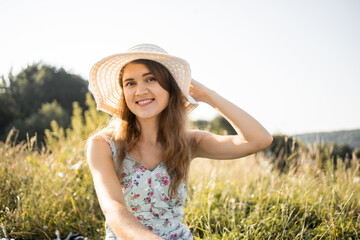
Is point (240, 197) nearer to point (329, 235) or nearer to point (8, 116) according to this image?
point (329, 235)

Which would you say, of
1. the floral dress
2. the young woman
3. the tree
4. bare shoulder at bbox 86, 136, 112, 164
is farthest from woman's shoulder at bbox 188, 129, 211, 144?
the tree

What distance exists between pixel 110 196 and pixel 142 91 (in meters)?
0.71

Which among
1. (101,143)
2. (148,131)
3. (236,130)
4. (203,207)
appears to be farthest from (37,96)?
(236,130)

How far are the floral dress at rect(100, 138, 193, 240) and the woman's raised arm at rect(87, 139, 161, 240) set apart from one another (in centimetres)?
11

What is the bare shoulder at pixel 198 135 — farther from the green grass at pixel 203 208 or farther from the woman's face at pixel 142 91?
the green grass at pixel 203 208

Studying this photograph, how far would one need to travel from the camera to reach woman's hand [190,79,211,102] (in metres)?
2.03

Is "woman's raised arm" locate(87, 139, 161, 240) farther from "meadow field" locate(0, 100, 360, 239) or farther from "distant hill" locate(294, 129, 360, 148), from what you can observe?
"distant hill" locate(294, 129, 360, 148)

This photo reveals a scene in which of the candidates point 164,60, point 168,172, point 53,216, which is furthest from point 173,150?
point 53,216

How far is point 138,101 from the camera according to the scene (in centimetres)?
193

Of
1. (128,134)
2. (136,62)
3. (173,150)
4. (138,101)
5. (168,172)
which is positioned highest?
(136,62)

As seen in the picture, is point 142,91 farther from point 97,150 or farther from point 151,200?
point 151,200

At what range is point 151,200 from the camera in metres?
1.86

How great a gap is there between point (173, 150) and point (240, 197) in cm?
153

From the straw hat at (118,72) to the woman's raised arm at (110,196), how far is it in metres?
0.49
